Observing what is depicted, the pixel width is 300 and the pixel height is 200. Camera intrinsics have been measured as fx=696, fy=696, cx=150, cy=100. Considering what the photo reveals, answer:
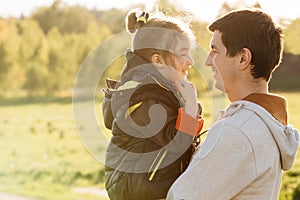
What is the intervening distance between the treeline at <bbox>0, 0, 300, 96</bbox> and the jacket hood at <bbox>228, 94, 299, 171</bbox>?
9.14 metres

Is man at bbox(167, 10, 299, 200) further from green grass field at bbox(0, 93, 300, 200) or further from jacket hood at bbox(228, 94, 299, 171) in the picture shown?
green grass field at bbox(0, 93, 300, 200)

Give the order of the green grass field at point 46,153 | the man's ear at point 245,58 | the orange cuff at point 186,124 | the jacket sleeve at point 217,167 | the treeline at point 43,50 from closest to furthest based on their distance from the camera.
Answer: the jacket sleeve at point 217,167, the man's ear at point 245,58, the orange cuff at point 186,124, the green grass field at point 46,153, the treeline at point 43,50

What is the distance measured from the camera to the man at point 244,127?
58.9 inches

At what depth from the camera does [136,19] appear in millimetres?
2262

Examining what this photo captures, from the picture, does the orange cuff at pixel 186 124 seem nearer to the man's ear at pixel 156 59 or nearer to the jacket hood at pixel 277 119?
the man's ear at pixel 156 59

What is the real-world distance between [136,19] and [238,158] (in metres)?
0.88

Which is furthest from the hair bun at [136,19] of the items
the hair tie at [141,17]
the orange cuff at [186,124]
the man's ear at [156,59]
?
the orange cuff at [186,124]

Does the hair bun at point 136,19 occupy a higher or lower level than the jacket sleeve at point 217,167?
higher

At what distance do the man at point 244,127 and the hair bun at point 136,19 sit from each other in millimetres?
592

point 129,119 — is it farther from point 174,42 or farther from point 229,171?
point 229,171

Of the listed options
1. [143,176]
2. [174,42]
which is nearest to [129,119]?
[143,176]

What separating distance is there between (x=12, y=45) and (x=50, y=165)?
10.5 ft

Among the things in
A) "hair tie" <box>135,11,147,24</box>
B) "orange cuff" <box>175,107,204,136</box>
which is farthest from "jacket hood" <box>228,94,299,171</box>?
"hair tie" <box>135,11,147,24</box>

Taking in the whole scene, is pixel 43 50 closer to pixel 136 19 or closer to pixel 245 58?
pixel 136 19
